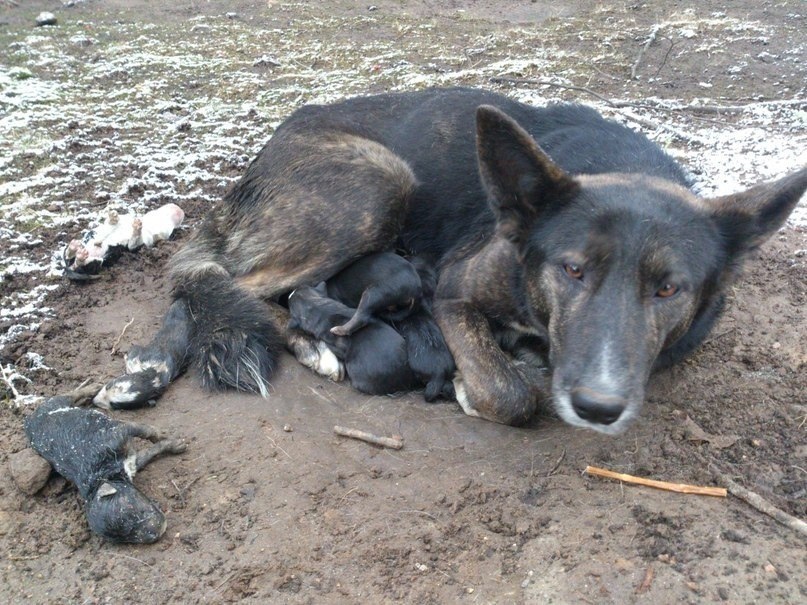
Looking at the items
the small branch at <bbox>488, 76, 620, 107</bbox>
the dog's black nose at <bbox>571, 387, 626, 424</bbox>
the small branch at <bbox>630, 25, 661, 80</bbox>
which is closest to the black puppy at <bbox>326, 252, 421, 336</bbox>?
the dog's black nose at <bbox>571, 387, 626, 424</bbox>

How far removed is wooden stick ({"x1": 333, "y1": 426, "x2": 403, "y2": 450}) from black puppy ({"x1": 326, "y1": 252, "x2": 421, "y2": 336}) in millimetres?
683

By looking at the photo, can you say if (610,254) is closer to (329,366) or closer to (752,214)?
(752,214)

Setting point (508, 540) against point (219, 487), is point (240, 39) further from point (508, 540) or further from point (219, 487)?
point (508, 540)

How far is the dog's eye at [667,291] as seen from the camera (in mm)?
3197

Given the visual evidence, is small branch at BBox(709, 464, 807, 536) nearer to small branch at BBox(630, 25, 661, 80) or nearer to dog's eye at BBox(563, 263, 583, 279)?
dog's eye at BBox(563, 263, 583, 279)

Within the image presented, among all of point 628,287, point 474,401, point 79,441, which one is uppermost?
point 628,287

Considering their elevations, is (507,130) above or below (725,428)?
above

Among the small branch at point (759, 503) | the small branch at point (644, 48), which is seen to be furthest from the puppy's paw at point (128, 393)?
the small branch at point (644, 48)

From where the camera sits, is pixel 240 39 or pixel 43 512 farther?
pixel 240 39

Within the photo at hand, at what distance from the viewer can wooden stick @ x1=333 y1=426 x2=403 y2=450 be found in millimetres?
3697

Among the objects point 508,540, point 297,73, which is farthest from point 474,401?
point 297,73

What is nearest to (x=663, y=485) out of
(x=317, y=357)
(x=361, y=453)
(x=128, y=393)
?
(x=361, y=453)

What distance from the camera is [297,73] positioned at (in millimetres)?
8766

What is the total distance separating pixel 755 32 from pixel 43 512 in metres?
9.77
